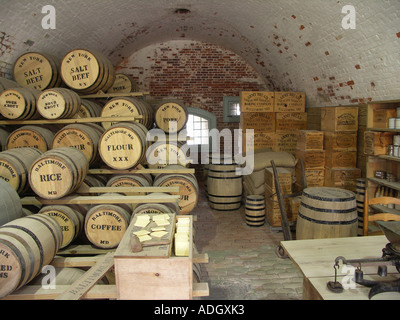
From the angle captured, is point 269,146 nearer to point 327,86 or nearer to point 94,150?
point 327,86

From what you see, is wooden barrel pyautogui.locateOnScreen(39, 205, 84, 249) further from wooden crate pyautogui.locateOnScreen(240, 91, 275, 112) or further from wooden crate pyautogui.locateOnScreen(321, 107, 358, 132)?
wooden crate pyautogui.locateOnScreen(240, 91, 275, 112)

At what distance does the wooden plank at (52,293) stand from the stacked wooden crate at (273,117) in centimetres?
492

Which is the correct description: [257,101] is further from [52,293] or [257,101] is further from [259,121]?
[52,293]

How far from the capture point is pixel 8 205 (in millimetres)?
2846

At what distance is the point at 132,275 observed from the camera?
217cm

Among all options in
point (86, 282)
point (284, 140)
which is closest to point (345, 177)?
point (284, 140)

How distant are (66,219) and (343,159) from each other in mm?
4343

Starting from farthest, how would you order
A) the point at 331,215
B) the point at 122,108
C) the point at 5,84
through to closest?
the point at 122,108 < the point at 5,84 < the point at 331,215

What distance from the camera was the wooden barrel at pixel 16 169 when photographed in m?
3.38

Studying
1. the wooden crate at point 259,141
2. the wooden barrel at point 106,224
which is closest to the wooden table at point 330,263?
the wooden barrel at point 106,224

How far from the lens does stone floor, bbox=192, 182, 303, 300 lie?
11.6ft

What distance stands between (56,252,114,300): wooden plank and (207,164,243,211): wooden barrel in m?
3.63
